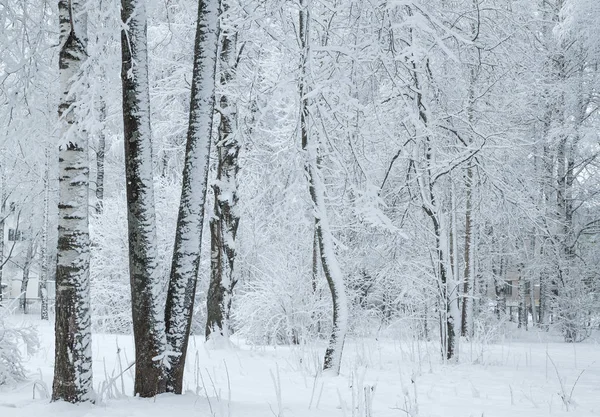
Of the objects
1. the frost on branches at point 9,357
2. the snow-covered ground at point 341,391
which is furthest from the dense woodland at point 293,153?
the frost on branches at point 9,357

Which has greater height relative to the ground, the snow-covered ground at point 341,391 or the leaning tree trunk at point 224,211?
the leaning tree trunk at point 224,211

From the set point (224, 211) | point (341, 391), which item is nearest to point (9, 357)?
point (341, 391)

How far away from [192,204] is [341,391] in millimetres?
→ 2519

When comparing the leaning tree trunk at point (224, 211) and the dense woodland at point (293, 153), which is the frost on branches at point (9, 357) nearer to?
the dense woodland at point (293, 153)

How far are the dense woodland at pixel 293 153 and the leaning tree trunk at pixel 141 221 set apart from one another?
0.02 meters

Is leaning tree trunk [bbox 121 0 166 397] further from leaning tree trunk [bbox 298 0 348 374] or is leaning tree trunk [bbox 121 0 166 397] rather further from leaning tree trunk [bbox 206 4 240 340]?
leaning tree trunk [bbox 206 4 240 340]

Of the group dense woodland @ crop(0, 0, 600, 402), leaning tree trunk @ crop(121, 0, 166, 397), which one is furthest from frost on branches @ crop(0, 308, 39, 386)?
leaning tree trunk @ crop(121, 0, 166, 397)

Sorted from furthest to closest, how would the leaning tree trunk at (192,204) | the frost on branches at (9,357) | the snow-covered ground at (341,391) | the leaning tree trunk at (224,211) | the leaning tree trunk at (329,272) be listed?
the leaning tree trunk at (224,211) < the leaning tree trunk at (329,272) < the frost on branches at (9,357) < the leaning tree trunk at (192,204) < the snow-covered ground at (341,391)

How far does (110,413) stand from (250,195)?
12.5m

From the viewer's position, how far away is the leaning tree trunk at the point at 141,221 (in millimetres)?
4535

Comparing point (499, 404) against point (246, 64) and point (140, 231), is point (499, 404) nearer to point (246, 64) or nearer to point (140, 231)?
point (140, 231)


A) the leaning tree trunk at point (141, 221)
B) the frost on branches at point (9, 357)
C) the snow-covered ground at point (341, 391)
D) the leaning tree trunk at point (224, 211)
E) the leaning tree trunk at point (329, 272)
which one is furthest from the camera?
the leaning tree trunk at point (224, 211)

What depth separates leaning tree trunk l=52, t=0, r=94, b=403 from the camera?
4297 mm

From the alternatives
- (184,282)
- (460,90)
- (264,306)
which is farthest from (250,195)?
(184,282)
